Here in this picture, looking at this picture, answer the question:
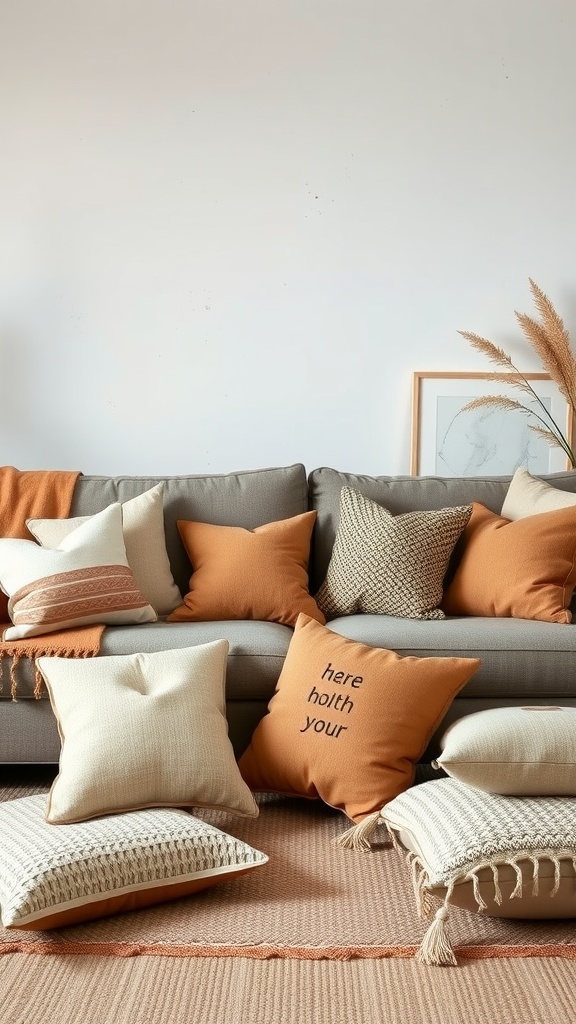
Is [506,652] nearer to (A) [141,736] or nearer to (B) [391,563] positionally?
(B) [391,563]

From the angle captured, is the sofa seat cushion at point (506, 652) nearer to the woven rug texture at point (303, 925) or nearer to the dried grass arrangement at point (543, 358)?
the woven rug texture at point (303, 925)

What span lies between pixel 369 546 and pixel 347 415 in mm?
1005

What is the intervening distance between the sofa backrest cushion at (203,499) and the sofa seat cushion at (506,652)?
684 millimetres

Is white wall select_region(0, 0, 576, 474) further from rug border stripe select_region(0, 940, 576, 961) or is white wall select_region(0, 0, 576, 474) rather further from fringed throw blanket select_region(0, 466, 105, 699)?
rug border stripe select_region(0, 940, 576, 961)

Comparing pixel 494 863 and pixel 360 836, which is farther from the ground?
pixel 494 863

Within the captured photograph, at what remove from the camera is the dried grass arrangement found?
11.6 feet

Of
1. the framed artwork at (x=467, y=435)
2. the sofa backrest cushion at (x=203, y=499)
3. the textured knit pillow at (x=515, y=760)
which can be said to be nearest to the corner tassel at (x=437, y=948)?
the textured knit pillow at (x=515, y=760)

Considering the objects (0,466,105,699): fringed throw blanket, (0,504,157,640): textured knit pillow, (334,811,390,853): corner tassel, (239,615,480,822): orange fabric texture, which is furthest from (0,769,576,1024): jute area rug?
(0,466,105,699): fringed throw blanket

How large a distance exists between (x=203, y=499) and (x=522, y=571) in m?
1.00

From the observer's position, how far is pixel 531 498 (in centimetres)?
301

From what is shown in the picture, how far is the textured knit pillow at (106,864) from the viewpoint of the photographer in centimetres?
165

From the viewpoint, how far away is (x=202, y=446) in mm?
3738

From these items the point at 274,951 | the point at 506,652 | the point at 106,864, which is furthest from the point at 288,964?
the point at 506,652

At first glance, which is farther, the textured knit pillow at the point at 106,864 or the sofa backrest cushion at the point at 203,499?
the sofa backrest cushion at the point at 203,499
